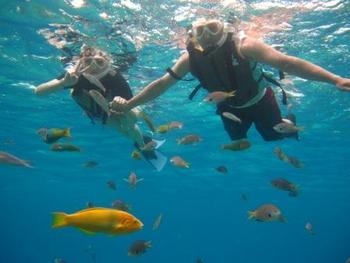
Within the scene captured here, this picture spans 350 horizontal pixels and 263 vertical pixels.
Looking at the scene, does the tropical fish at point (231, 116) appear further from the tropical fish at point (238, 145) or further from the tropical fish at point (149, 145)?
the tropical fish at point (149, 145)

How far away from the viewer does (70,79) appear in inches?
304

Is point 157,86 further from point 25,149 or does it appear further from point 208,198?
point 208,198

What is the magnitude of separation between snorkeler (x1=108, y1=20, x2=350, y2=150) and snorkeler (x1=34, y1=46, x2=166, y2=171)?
1046mm

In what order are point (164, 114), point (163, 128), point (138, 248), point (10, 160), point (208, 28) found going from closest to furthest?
1. point (208, 28)
2. point (10, 160)
3. point (138, 248)
4. point (163, 128)
5. point (164, 114)

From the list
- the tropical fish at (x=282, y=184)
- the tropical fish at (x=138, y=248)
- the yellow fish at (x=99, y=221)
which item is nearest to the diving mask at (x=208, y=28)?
the yellow fish at (x=99, y=221)

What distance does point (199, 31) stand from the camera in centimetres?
666

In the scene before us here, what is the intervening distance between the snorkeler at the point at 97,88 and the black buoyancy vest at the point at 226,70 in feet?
5.83

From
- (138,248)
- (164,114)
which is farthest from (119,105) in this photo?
(164,114)

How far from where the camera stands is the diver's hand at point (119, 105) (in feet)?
24.3

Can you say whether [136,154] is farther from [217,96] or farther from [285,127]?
[285,127]

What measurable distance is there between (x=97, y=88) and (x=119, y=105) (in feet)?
3.33

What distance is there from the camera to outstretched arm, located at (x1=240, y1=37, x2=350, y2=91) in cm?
585

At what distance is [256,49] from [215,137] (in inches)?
956

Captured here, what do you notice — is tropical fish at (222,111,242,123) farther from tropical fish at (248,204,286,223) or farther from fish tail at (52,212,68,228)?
fish tail at (52,212,68,228)
